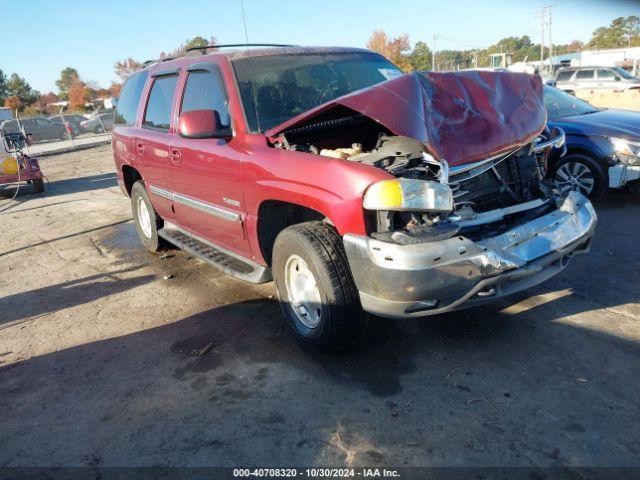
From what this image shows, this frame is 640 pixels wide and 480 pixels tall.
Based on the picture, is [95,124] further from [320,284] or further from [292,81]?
[320,284]

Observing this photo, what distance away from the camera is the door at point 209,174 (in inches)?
150

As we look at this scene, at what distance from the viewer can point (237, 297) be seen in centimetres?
452

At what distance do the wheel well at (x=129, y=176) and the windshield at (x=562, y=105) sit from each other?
220 inches

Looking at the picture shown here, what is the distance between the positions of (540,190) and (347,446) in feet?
7.59

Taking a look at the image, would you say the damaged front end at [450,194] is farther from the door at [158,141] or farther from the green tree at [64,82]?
the green tree at [64,82]

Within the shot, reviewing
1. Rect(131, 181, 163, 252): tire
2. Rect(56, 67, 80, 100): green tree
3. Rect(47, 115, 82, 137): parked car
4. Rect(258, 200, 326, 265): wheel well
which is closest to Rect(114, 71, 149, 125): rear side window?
Rect(131, 181, 163, 252): tire

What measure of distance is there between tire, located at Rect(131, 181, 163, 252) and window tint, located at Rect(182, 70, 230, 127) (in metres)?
1.66

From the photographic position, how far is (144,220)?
20.2 feet

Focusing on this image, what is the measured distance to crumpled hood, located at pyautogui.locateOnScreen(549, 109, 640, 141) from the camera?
6.10 metres

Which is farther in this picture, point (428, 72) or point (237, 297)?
point (237, 297)

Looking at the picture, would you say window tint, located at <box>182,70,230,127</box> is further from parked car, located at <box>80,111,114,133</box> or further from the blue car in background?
parked car, located at <box>80,111,114,133</box>

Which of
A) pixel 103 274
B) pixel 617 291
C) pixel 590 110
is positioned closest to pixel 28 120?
pixel 103 274

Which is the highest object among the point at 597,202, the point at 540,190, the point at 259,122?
the point at 259,122

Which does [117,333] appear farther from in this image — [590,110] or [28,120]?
[28,120]
